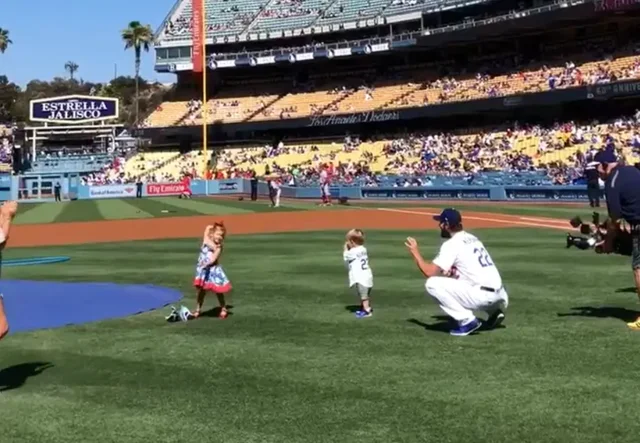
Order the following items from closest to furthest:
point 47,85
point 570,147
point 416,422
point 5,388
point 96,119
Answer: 1. point 416,422
2. point 5,388
3. point 570,147
4. point 96,119
5. point 47,85

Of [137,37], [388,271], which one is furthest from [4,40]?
[388,271]

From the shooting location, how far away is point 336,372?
7.98 m

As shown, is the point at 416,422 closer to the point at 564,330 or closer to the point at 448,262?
the point at 448,262

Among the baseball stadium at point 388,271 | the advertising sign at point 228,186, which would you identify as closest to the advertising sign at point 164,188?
the baseball stadium at point 388,271

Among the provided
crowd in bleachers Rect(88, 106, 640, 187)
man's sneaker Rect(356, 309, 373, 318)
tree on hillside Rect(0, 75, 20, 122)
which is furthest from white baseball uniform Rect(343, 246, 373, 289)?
tree on hillside Rect(0, 75, 20, 122)

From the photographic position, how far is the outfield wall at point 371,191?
3972cm

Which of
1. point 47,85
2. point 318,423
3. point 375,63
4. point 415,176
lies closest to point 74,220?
point 415,176

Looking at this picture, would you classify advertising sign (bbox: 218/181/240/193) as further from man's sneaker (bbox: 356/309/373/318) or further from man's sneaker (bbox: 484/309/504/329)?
man's sneaker (bbox: 484/309/504/329)

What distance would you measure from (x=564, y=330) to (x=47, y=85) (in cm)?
15541

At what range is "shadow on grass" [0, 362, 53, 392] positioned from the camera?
7.88m

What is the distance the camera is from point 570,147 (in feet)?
150

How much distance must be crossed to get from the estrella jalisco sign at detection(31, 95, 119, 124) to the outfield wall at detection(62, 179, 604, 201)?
29387 mm

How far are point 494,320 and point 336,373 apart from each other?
2.64 meters

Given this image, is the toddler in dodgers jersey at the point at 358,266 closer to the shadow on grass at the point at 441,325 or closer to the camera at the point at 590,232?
the shadow on grass at the point at 441,325
